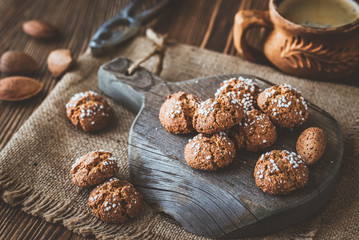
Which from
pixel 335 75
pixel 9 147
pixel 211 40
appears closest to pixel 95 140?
pixel 9 147

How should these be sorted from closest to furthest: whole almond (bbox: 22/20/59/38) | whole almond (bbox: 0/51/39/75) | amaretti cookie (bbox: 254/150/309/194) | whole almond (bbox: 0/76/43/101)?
1. amaretti cookie (bbox: 254/150/309/194)
2. whole almond (bbox: 0/76/43/101)
3. whole almond (bbox: 0/51/39/75)
4. whole almond (bbox: 22/20/59/38)

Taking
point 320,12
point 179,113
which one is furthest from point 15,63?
Result: point 320,12

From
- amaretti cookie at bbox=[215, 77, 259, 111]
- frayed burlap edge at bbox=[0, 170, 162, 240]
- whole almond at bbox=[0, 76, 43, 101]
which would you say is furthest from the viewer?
whole almond at bbox=[0, 76, 43, 101]

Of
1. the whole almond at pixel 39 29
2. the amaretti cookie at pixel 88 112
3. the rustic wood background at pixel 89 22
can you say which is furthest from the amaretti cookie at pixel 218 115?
the whole almond at pixel 39 29

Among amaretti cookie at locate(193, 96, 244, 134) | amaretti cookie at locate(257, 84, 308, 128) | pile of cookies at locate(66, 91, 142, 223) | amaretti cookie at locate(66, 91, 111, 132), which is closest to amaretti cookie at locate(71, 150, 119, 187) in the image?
pile of cookies at locate(66, 91, 142, 223)

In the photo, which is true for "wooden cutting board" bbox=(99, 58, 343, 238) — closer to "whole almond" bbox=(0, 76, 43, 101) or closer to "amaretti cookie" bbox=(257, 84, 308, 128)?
"amaretti cookie" bbox=(257, 84, 308, 128)

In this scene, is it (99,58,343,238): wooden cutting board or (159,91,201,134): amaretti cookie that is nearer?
(99,58,343,238): wooden cutting board

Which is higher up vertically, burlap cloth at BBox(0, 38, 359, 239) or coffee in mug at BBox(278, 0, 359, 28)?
coffee in mug at BBox(278, 0, 359, 28)

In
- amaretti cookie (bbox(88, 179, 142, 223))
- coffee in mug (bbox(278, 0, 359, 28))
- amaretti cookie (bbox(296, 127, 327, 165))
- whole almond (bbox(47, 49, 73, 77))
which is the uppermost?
coffee in mug (bbox(278, 0, 359, 28))
